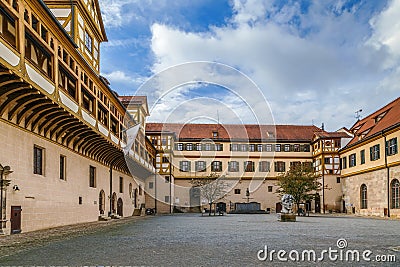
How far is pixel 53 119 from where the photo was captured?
1964 centimetres

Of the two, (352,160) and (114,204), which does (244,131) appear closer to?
(352,160)

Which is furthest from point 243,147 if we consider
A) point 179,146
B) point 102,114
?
point 102,114

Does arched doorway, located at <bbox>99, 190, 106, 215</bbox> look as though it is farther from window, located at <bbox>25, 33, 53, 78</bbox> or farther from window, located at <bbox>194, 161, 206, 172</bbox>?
window, located at <bbox>194, 161, 206, 172</bbox>

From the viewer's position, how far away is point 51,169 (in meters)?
21.1

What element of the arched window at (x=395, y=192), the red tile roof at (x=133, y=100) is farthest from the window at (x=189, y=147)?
the arched window at (x=395, y=192)

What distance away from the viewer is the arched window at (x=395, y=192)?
35966mm

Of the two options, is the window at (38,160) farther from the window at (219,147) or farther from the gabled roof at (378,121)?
the window at (219,147)

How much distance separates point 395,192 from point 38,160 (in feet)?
91.4

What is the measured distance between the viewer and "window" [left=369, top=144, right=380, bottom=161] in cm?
4006

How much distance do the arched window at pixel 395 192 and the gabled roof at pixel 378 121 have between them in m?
4.48

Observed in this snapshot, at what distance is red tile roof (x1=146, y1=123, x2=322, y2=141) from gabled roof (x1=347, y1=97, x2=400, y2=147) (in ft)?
36.1

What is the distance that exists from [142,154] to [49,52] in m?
24.5

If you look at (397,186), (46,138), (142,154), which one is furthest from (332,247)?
(142,154)

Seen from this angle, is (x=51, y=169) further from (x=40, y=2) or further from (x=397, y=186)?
(x=397, y=186)
